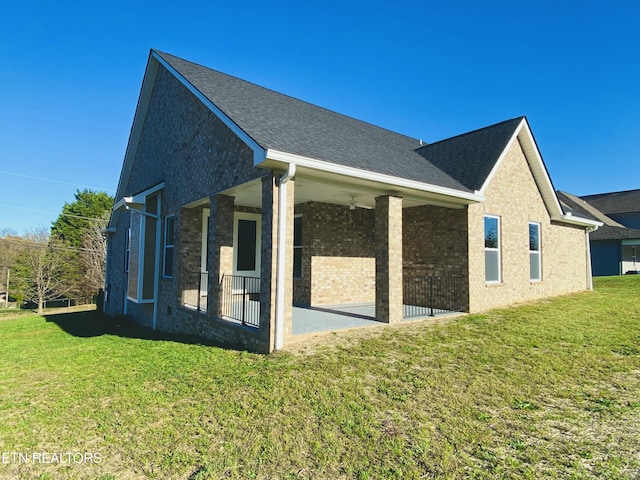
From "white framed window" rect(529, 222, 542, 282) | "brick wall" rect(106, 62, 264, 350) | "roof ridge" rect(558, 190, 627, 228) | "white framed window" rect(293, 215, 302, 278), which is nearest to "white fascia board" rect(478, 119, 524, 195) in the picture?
"white framed window" rect(529, 222, 542, 282)

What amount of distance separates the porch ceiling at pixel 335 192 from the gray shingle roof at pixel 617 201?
105ft

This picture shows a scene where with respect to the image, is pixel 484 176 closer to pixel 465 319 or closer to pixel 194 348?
pixel 465 319

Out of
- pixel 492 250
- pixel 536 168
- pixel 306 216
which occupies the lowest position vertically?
pixel 492 250

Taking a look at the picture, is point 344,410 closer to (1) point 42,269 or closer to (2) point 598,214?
(2) point 598,214

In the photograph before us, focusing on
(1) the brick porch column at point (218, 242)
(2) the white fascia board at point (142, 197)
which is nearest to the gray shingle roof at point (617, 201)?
(1) the brick porch column at point (218, 242)

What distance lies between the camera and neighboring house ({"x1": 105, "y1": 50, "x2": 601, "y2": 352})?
6.99m

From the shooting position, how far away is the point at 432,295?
985 centimetres

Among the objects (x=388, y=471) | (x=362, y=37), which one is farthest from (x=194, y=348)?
(x=362, y=37)

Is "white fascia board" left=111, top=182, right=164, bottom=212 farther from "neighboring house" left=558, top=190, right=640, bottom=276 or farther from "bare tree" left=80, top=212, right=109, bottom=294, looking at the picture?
"bare tree" left=80, top=212, right=109, bottom=294

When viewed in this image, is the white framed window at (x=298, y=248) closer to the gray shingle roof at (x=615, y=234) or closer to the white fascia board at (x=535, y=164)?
the white fascia board at (x=535, y=164)

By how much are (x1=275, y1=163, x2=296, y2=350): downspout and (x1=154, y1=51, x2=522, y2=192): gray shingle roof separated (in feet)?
1.72

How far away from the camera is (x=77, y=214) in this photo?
1382 inches

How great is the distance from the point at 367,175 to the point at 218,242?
12.3ft

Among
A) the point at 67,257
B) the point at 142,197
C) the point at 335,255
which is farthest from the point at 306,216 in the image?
the point at 67,257
